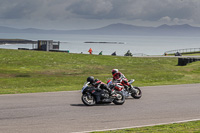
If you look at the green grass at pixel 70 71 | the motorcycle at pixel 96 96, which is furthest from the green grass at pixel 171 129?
the green grass at pixel 70 71

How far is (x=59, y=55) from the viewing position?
5012cm

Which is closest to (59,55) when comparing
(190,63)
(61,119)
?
(190,63)

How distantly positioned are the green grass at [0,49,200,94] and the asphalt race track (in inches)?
352

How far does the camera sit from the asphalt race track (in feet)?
37.3

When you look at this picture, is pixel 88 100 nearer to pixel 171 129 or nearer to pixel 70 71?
pixel 171 129

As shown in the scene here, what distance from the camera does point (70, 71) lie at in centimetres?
3834

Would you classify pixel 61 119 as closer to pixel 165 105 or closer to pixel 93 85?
pixel 93 85

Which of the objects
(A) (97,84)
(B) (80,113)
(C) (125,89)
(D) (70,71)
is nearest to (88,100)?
(A) (97,84)

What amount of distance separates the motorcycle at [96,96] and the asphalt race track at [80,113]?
11.5 inches

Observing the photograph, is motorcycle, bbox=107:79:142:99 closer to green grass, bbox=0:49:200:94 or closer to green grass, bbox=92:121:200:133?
green grass, bbox=92:121:200:133

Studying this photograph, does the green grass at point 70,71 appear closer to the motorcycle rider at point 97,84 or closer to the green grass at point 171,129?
the motorcycle rider at point 97,84

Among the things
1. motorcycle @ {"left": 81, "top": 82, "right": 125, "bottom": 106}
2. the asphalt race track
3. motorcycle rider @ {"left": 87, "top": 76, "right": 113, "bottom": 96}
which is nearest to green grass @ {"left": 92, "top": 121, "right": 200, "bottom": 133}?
the asphalt race track

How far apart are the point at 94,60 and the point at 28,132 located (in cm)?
3805

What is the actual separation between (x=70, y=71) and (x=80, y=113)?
24.7 metres
